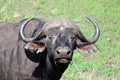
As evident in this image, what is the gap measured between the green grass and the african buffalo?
6.73 ft

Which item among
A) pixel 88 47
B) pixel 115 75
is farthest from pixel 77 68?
pixel 88 47

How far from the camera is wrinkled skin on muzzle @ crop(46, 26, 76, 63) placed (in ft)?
19.9

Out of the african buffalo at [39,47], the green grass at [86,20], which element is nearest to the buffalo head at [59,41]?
the african buffalo at [39,47]

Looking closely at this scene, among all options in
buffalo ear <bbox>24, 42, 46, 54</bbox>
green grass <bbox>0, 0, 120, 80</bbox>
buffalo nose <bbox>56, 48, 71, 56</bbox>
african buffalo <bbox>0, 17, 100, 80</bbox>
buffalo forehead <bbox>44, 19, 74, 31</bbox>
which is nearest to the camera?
buffalo nose <bbox>56, 48, 71, 56</bbox>

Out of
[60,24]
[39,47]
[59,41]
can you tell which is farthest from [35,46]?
[59,41]

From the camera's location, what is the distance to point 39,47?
22.3 ft

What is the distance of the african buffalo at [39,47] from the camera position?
6.32m

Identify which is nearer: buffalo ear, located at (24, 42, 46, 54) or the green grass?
buffalo ear, located at (24, 42, 46, 54)

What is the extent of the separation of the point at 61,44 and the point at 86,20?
6.73 metres

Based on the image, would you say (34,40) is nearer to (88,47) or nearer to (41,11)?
(88,47)

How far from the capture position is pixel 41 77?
7191 mm

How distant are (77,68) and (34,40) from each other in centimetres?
313

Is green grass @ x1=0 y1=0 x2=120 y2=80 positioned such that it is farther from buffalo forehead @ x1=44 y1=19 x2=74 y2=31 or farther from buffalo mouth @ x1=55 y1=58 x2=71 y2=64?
buffalo mouth @ x1=55 y1=58 x2=71 y2=64

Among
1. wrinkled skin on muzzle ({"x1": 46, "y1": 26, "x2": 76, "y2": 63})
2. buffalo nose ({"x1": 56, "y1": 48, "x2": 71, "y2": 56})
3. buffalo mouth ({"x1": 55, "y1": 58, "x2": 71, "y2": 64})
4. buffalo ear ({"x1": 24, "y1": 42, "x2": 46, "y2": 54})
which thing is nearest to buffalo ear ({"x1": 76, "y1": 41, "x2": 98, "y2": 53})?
wrinkled skin on muzzle ({"x1": 46, "y1": 26, "x2": 76, "y2": 63})
